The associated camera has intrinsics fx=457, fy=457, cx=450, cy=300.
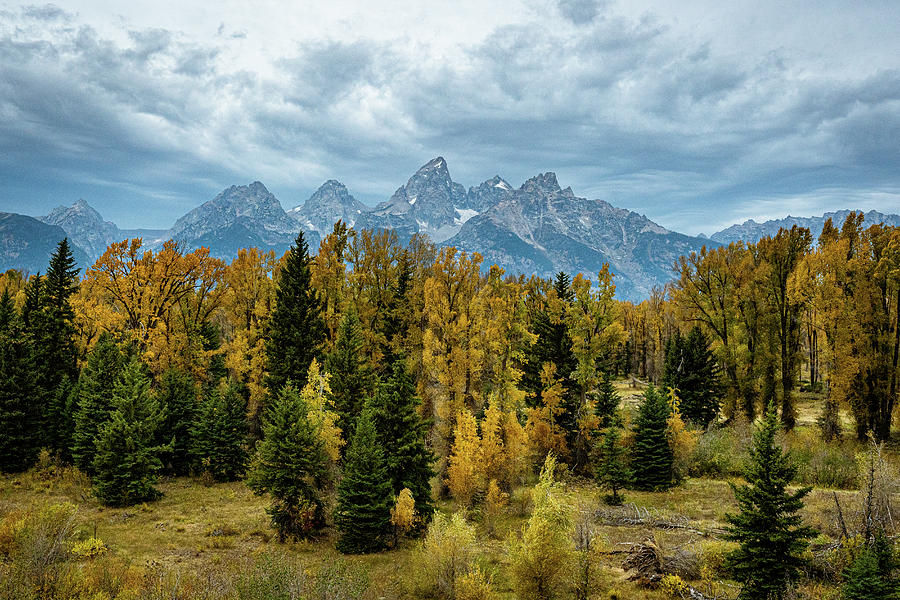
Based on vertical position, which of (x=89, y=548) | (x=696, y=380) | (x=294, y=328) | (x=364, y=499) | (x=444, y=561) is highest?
(x=294, y=328)

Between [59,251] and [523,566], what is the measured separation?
141ft

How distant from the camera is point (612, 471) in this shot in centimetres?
2569

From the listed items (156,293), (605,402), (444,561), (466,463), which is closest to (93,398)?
(156,293)

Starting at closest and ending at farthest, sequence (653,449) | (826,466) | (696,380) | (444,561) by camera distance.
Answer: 1. (444,561)
2. (826,466)
3. (653,449)
4. (696,380)

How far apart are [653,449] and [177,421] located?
103 ft

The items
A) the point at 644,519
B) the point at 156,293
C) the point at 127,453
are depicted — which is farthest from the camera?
the point at 156,293

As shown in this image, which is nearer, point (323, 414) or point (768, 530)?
point (768, 530)

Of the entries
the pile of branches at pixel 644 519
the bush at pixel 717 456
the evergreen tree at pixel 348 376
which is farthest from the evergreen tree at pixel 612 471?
the evergreen tree at pixel 348 376

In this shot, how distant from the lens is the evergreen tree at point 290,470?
21844mm

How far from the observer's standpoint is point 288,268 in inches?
1375

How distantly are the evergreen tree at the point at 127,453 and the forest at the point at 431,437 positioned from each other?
0.13 meters

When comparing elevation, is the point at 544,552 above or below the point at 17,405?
below

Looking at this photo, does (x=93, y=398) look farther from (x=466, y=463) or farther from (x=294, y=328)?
(x=466, y=463)

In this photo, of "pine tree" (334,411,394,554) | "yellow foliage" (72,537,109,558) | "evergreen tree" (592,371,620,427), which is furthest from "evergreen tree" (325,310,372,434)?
"evergreen tree" (592,371,620,427)
